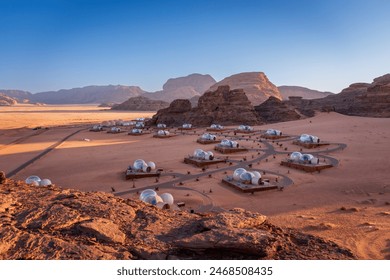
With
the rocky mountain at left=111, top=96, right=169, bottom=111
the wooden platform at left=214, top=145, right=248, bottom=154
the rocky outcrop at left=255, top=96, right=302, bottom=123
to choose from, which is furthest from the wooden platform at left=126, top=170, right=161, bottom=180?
the rocky mountain at left=111, top=96, right=169, bottom=111

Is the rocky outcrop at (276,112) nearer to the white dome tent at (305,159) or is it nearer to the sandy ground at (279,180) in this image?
the sandy ground at (279,180)

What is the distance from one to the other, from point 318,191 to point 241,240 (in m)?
10.1

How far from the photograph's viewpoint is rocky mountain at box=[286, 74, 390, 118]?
152ft

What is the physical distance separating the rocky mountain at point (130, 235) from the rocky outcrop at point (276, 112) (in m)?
48.8

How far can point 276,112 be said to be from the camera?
55.1 meters

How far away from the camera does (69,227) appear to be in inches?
211

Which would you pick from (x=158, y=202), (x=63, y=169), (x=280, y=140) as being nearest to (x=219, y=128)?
(x=280, y=140)

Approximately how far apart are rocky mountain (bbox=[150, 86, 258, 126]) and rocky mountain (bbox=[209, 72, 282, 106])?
2213 inches

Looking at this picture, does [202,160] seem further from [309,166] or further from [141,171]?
[309,166]

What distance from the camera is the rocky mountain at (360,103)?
46219 mm

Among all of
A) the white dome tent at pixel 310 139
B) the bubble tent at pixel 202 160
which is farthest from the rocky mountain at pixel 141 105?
the bubble tent at pixel 202 160

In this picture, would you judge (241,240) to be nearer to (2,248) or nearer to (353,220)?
(2,248)

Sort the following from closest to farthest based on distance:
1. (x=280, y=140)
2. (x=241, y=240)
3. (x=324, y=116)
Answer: (x=241, y=240), (x=280, y=140), (x=324, y=116)

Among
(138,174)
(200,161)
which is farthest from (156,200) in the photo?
(200,161)
